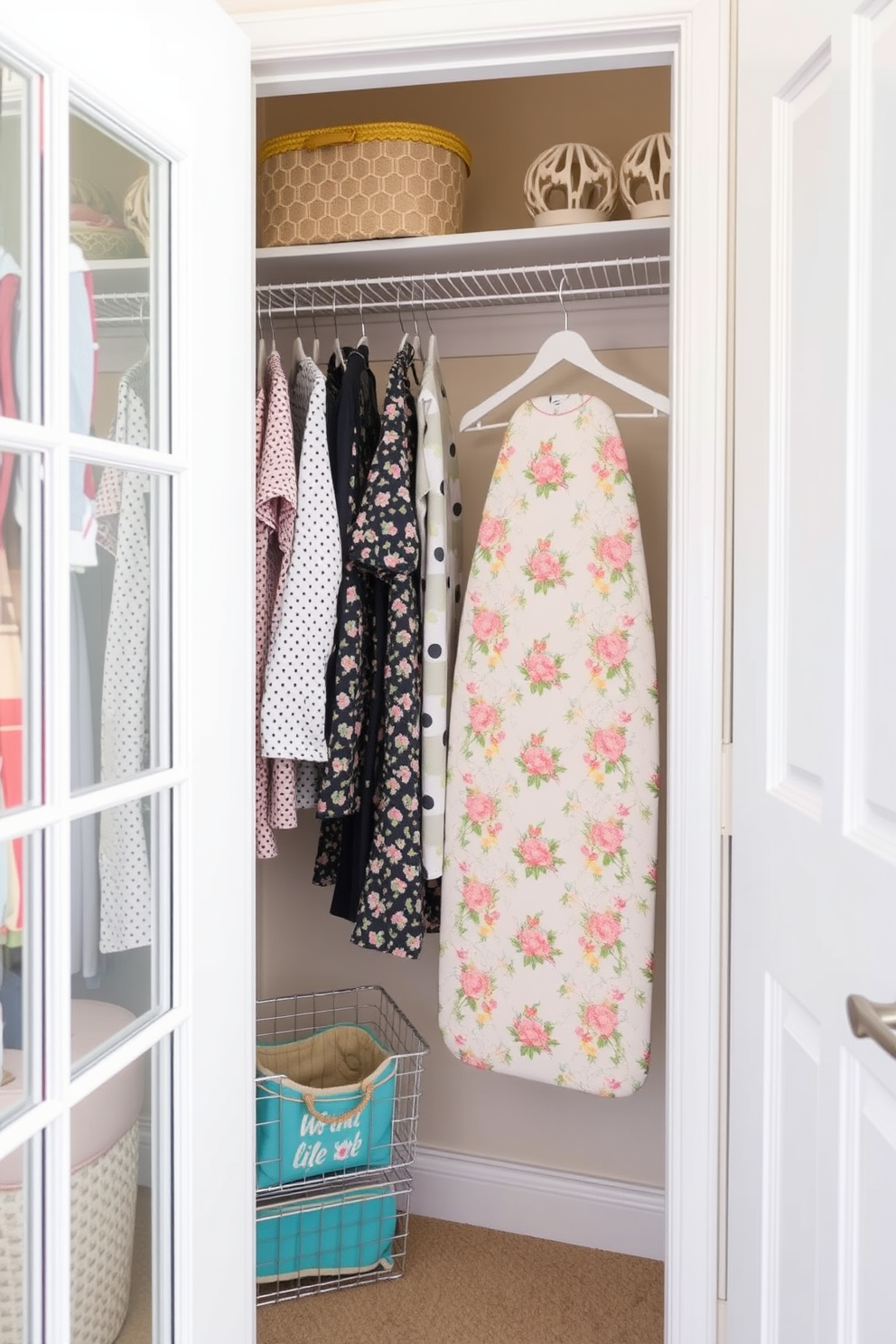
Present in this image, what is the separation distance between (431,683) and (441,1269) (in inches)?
47.9

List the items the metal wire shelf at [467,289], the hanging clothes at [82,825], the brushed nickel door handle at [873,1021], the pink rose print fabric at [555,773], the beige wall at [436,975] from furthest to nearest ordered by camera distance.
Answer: the beige wall at [436,975] < the metal wire shelf at [467,289] < the pink rose print fabric at [555,773] < the hanging clothes at [82,825] < the brushed nickel door handle at [873,1021]

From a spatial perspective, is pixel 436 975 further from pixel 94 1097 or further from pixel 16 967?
pixel 16 967

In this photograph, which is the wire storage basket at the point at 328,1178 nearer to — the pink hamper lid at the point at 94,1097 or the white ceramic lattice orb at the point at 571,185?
the pink hamper lid at the point at 94,1097

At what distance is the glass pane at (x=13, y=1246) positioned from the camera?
904 mm

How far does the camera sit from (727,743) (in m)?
1.37

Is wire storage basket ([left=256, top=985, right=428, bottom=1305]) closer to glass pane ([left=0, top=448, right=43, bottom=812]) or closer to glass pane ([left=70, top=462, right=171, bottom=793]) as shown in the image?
glass pane ([left=70, top=462, right=171, bottom=793])

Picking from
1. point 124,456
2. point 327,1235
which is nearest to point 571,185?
point 124,456

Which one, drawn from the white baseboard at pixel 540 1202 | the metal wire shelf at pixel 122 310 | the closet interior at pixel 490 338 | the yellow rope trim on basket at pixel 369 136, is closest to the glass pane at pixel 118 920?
the metal wire shelf at pixel 122 310

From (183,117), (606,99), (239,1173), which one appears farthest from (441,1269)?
(606,99)

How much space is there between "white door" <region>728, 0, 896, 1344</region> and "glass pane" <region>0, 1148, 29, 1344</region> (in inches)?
29.2

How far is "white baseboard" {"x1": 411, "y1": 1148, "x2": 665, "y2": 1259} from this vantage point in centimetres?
221

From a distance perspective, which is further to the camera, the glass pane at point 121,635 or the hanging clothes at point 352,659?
the hanging clothes at point 352,659

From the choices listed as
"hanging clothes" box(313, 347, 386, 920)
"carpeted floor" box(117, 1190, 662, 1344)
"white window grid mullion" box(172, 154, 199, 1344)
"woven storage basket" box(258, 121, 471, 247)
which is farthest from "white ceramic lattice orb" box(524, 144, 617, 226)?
"carpeted floor" box(117, 1190, 662, 1344)

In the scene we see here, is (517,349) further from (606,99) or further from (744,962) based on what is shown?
(744,962)
